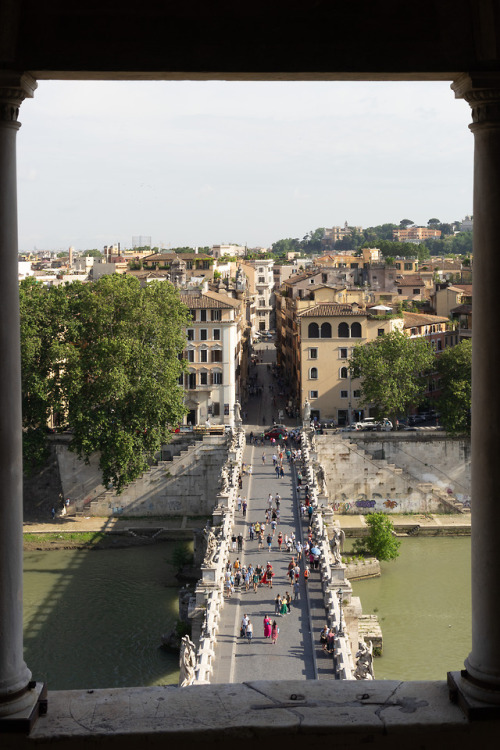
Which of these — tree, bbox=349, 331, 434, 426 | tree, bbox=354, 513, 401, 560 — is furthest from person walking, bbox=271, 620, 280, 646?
tree, bbox=349, 331, 434, 426

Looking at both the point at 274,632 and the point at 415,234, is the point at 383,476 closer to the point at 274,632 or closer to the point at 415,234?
the point at 274,632

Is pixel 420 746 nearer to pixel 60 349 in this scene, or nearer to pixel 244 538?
pixel 244 538

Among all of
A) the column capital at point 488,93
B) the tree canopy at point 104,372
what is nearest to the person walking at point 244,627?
the column capital at point 488,93

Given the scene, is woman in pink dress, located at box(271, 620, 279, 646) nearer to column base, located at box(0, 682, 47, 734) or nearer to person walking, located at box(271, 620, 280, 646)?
person walking, located at box(271, 620, 280, 646)

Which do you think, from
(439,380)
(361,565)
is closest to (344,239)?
(439,380)

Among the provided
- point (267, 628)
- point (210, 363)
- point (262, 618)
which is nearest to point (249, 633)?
point (267, 628)
